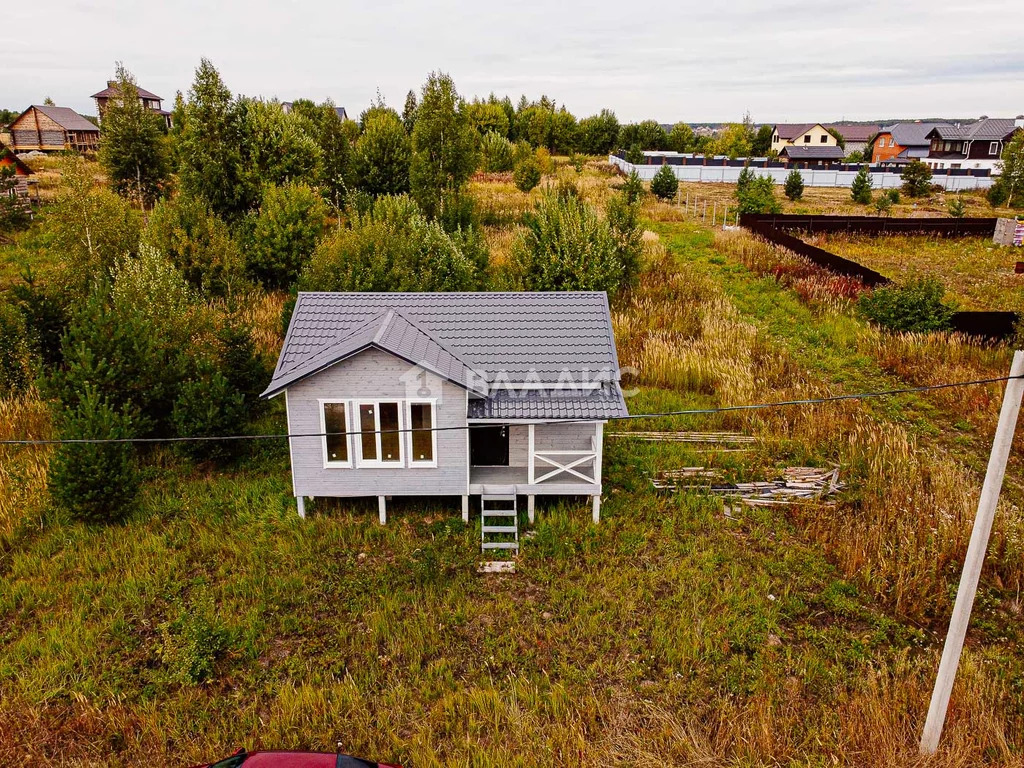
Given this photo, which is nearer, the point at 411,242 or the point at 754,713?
the point at 754,713

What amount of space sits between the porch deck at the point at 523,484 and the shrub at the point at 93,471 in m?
6.80

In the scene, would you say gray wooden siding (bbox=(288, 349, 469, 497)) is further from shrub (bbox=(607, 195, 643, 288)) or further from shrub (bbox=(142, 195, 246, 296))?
shrub (bbox=(607, 195, 643, 288))

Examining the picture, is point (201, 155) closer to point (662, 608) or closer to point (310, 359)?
point (310, 359)

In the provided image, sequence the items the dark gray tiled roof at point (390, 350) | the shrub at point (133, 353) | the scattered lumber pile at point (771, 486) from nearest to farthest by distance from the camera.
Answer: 1. the dark gray tiled roof at point (390, 350)
2. the scattered lumber pile at point (771, 486)
3. the shrub at point (133, 353)

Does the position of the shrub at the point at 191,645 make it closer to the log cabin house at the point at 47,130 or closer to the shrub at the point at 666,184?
the shrub at the point at 666,184

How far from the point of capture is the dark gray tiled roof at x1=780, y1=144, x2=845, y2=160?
80.4 meters

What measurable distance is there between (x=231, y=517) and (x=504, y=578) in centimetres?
576

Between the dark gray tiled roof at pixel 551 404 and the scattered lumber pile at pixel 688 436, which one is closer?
the dark gray tiled roof at pixel 551 404

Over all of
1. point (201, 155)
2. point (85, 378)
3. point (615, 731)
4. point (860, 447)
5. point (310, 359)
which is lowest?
point (615, 731)

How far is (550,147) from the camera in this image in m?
85.8

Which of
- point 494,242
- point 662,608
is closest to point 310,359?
point 662,608

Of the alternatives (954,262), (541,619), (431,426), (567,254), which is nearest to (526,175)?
(954,262)

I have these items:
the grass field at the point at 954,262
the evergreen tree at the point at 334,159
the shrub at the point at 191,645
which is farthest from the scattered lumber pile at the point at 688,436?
the evergreen tree at the point at 334,159

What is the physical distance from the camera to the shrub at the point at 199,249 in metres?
24.6
